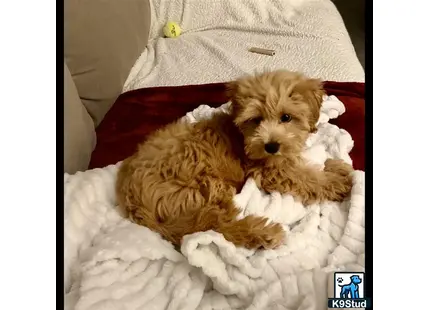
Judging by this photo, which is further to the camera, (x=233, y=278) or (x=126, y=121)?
(x=126, y=121)

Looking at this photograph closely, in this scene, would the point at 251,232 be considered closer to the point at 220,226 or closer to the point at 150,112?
the point at 220,226

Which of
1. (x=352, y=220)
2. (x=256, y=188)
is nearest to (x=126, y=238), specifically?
(x=256, y=188)

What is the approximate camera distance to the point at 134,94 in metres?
1.62

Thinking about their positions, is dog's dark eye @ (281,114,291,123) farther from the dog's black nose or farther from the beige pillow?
the beige pillow

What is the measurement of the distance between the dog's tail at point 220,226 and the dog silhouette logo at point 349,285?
0.60 ft

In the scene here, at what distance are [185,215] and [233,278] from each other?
0.22 metres

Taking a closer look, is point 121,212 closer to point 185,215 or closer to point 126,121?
point 185,215

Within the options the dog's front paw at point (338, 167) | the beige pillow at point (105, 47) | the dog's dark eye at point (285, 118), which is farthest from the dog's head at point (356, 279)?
the beige pillow at point (105, 47)

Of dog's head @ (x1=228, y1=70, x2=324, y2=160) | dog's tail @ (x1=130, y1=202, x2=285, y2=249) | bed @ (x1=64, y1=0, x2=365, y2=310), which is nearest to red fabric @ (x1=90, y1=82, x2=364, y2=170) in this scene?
bed @ (x1=64, y1=0, x2=365, y2=310)

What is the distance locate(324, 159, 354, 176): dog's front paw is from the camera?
1.29 meters

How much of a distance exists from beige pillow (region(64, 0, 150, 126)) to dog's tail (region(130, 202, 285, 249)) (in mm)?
518

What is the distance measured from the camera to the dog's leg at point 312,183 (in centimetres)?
129

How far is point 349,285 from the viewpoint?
1.02m

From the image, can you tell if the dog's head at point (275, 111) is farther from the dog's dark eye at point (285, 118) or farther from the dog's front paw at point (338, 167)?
the dog's front paw at point (338, 167)
